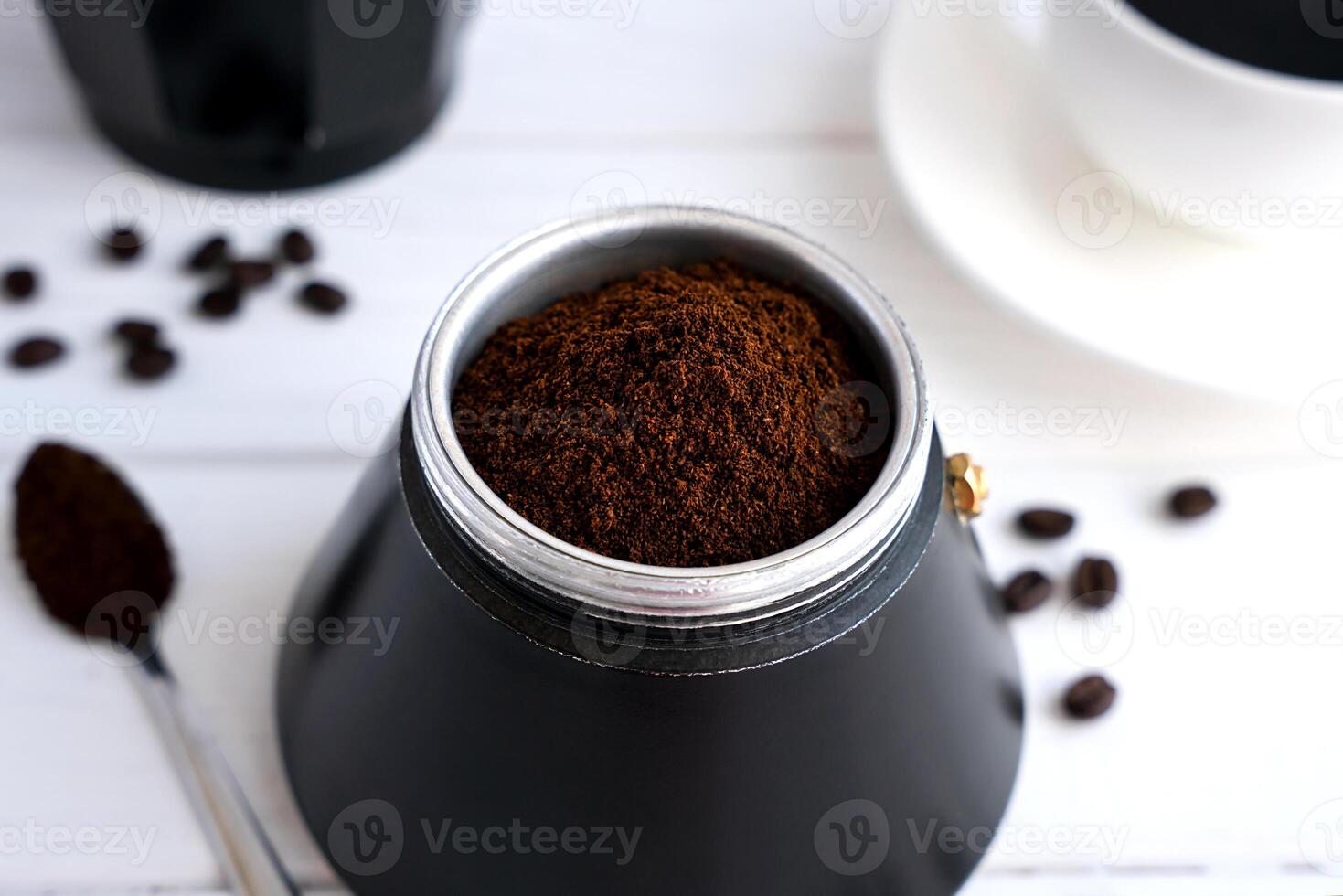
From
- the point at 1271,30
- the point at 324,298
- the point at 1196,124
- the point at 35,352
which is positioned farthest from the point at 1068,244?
the point at 35,352

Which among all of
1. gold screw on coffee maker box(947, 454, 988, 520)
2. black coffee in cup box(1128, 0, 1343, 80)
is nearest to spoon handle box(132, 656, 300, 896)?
gold screw on coffee maker box(947, 454, 988, 520)

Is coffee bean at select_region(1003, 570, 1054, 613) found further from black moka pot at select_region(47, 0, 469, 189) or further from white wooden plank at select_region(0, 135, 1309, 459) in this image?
black moka pot at select_region(47, 0, 469, 189)

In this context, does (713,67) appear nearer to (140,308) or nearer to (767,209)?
(767,209)

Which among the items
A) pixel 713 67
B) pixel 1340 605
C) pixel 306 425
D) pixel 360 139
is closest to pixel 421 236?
pixel 360 139

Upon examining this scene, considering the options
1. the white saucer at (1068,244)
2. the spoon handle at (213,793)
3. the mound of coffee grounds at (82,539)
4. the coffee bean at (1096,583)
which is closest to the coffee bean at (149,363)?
→ the mound of coffee grounds at (82,539)

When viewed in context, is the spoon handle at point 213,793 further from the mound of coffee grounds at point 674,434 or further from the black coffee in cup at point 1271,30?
the black coffee in cup at point 1271,30

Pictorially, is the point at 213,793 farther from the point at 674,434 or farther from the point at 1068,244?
the point at 1068,244

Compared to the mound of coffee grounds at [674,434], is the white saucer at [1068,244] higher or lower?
lower

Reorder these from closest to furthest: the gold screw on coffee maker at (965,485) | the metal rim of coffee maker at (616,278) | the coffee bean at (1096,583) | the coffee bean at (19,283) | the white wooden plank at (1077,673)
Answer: the metal rim of coffee maker at (616,278) → the gold screw on coffee maker at (965,485) → the white wooden plank at (1077,673) → the coffee bean at (1096,583) → the coffee bean at (19,283)
